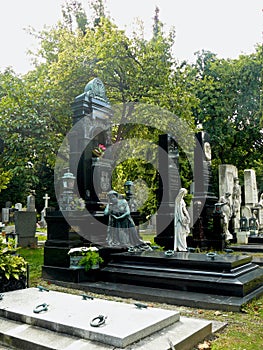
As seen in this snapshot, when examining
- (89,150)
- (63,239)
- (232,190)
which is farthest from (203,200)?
(63,239)

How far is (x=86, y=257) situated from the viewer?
324 inches

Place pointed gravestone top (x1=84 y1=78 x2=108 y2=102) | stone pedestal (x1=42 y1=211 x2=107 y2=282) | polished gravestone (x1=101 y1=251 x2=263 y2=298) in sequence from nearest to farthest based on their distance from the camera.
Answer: polished gravestone (x1=101 y1=251 x2=263 y2=298)
stone pedestal (x1=42 y1=211 x2=107 y2=282)
pointed gravestone top (x1=84 y1=78 x2=108 y2=102)

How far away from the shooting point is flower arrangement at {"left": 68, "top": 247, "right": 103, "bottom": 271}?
8158 mm

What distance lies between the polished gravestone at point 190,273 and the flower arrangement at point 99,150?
147 inches

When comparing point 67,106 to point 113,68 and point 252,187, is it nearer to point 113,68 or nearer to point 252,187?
point 113,68

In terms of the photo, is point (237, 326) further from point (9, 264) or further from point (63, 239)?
point (63, 239)

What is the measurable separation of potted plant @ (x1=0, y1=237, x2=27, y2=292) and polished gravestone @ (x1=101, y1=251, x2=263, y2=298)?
2638 millimetres

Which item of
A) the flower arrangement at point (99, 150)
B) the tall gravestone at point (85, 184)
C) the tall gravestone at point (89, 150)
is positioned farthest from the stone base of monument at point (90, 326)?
the flower arrangement at point (99, 150)

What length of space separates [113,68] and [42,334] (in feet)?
41.0

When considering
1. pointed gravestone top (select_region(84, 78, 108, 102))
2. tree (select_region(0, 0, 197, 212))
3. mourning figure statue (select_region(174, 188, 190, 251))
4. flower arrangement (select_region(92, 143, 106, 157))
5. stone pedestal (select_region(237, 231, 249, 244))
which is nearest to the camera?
mourning figure statue (select_region(174, 188, 190, 251))

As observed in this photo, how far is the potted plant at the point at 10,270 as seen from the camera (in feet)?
18.1

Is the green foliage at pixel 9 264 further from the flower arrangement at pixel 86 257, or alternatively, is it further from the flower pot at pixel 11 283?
the flower arrangement at pixel 86 257

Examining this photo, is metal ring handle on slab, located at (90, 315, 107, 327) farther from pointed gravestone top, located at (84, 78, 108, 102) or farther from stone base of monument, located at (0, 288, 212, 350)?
pointed gravestone top, located at (84, 78, 108, 102)

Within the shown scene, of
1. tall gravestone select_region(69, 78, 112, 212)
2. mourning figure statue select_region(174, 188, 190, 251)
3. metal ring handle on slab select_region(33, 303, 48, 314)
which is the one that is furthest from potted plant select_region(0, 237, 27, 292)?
mourning figure statue select_region(174, 188, 190, 251)
